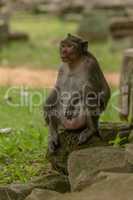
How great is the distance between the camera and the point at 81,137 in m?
5.39

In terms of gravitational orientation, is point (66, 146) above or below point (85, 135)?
below

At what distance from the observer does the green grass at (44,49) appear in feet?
46.9

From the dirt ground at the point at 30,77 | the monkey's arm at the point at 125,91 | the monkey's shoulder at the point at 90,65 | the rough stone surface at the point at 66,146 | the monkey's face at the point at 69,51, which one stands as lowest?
the dirt ground at the point at 30,77

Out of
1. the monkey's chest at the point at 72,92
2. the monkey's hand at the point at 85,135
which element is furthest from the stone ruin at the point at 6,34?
the monkey's hand at the point at 85,135

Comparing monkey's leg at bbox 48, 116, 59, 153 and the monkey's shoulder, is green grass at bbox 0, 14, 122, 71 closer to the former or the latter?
monkey's leg at bbox 48, 116, 59, 153

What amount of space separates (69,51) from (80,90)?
1.02 ft

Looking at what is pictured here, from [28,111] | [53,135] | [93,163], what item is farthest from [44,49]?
[93,163]

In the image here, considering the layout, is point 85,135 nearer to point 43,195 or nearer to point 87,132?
point 87,132

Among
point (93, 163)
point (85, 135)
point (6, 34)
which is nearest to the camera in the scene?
point (93, 163)

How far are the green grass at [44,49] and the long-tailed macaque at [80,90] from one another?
8071 mm

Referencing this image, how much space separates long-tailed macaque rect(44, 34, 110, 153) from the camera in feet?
17.4

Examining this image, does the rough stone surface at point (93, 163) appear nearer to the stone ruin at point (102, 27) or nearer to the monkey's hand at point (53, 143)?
the monkey's hand at point (53, 143)

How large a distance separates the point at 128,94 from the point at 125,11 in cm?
1379

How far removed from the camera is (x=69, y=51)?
17.4 ft
